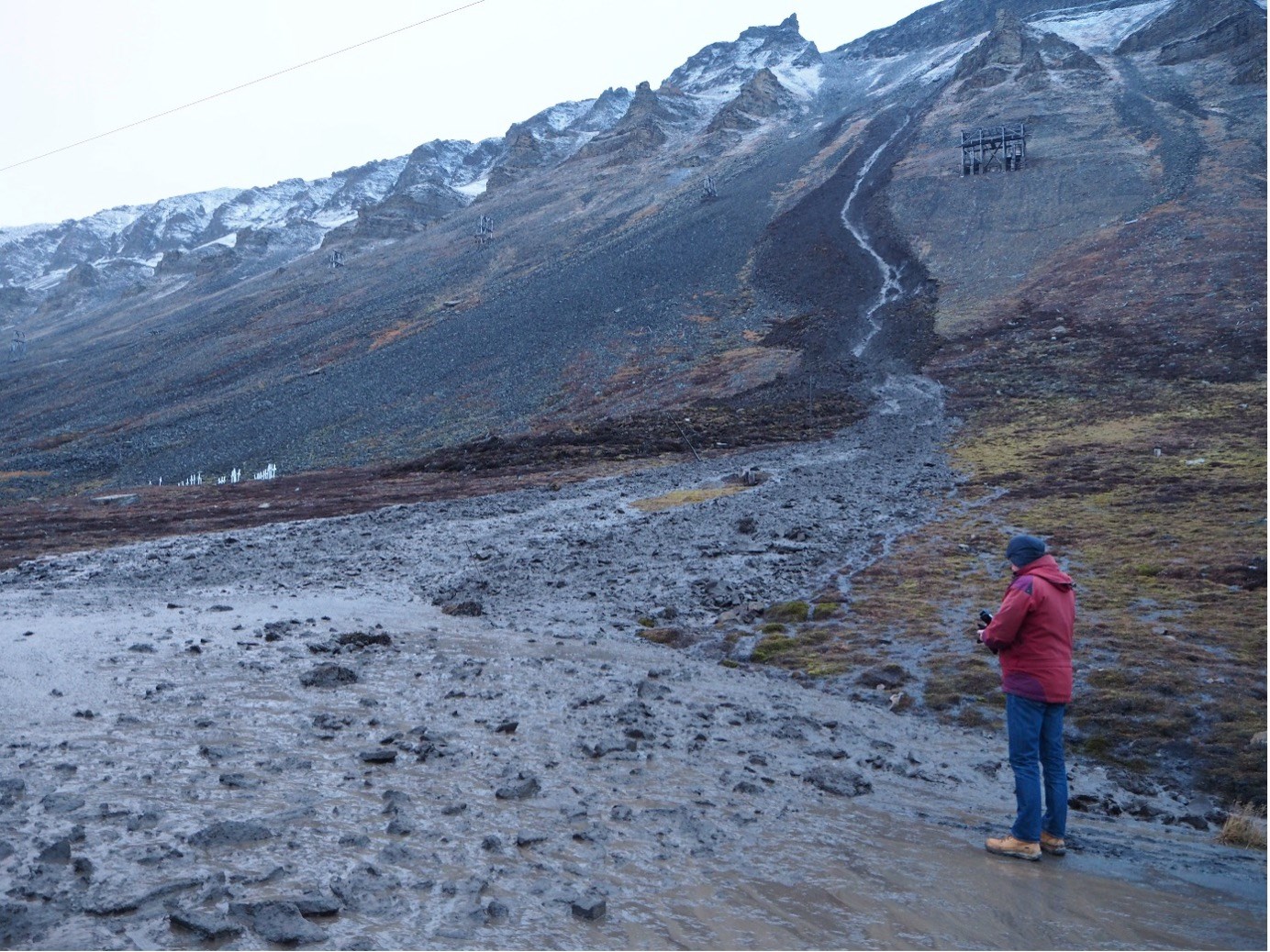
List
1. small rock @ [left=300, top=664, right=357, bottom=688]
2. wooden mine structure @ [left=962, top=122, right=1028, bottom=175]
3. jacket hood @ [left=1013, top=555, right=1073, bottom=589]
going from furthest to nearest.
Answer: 1. wooden mine structure @ [left=962, top=122, right=1028, bottom=175]
2. small rock @ [left=300, top=664, right=357, bottom=688]
3. jacket hood @ [left=1013, top=555, right=1073, bottom=589]

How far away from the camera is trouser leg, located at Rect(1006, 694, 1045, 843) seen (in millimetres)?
6609

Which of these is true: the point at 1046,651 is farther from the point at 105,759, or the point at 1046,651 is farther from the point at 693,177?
the point at 693,177

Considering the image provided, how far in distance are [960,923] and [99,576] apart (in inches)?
784

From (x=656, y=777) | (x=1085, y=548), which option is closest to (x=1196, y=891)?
(x=656, y=777)

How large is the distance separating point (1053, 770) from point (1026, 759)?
0.24 m

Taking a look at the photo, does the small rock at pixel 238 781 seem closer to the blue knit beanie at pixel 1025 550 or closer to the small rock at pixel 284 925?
the small rock at pixel 284 925

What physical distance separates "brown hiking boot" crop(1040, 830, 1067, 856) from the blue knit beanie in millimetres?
2038

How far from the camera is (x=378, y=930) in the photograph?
5.27 meters

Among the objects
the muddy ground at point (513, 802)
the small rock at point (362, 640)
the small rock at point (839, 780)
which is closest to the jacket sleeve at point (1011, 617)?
the muddy ground at point (513, 802)

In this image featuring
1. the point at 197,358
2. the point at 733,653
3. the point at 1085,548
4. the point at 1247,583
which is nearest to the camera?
the point at 733,653

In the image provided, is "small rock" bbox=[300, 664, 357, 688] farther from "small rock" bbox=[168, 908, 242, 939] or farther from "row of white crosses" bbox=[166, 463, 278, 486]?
"row of white crosses" bbox=[166, 463, 278, 486]

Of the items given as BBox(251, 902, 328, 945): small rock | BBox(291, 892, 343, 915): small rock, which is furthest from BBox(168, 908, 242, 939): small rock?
BBox(291, 892, 343, 915): small rock

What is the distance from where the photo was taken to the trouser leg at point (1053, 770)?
6766 mm

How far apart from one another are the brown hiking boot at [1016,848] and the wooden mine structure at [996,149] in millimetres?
79459
